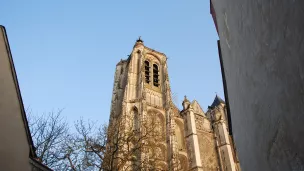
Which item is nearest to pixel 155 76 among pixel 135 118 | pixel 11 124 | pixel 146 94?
pixel 146 94

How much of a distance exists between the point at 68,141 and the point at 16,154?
715cm

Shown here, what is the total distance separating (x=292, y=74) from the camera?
7.27 feet

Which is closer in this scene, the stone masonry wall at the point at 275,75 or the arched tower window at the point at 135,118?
the stone masonry wall at the point at 275,75

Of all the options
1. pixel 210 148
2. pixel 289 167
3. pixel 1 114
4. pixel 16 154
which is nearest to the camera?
pixel 289 167

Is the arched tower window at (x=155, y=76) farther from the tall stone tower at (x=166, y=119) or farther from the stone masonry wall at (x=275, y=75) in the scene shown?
the stone masonry wall at (x=275, y=75)

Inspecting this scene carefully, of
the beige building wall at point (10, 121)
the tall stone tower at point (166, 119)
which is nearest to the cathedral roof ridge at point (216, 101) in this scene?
the tall stone tower at point (166, 119)

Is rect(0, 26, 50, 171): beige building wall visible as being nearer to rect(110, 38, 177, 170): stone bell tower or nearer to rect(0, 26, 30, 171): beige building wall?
rect(0, 26, 30, 171): beige building wall

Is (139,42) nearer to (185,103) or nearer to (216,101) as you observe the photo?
(185,103)

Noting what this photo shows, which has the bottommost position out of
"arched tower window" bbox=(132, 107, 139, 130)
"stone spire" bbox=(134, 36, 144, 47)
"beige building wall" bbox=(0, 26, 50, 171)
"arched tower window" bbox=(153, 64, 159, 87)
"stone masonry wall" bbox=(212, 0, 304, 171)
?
"stone masonry wall" bbox=(212, 0, 304, 171)

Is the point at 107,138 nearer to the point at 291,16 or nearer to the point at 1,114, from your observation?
the point at 1,114

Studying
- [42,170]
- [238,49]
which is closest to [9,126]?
[42,170]

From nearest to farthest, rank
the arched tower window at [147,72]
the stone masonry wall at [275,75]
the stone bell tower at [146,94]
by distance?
the stone masonry wall at [275,75]
the stone bell tower at [146,94]
the arched tower window at [147,72]

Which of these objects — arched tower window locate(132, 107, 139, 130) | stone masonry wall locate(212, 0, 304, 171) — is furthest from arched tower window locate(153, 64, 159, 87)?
stone masonry wall locate(212, 0, 304, 171)

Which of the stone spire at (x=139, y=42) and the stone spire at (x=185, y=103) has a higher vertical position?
the stone spire at (x=139, y=42)
